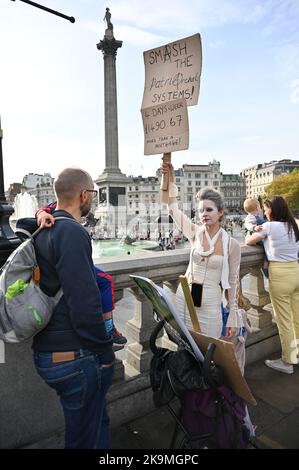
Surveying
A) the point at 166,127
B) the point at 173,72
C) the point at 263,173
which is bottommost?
the point at 166,127

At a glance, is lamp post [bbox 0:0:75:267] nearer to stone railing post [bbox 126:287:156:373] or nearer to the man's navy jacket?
the man's navy jacket

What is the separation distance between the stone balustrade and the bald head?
1.01 meters

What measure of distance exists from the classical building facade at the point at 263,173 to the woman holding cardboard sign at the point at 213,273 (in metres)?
109

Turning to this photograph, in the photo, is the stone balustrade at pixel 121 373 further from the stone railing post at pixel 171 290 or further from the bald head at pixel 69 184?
the bald head at pixel 69 184

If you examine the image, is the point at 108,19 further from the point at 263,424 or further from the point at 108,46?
the point at 263,424

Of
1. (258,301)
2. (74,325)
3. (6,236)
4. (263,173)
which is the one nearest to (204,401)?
(74,325)

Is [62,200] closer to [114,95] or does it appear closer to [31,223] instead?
[31,223]

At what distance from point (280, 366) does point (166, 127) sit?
2.99m

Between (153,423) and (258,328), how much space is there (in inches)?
75.5

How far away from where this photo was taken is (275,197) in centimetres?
380

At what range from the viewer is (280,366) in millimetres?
3734

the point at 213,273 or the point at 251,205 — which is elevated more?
the point at 251,205
